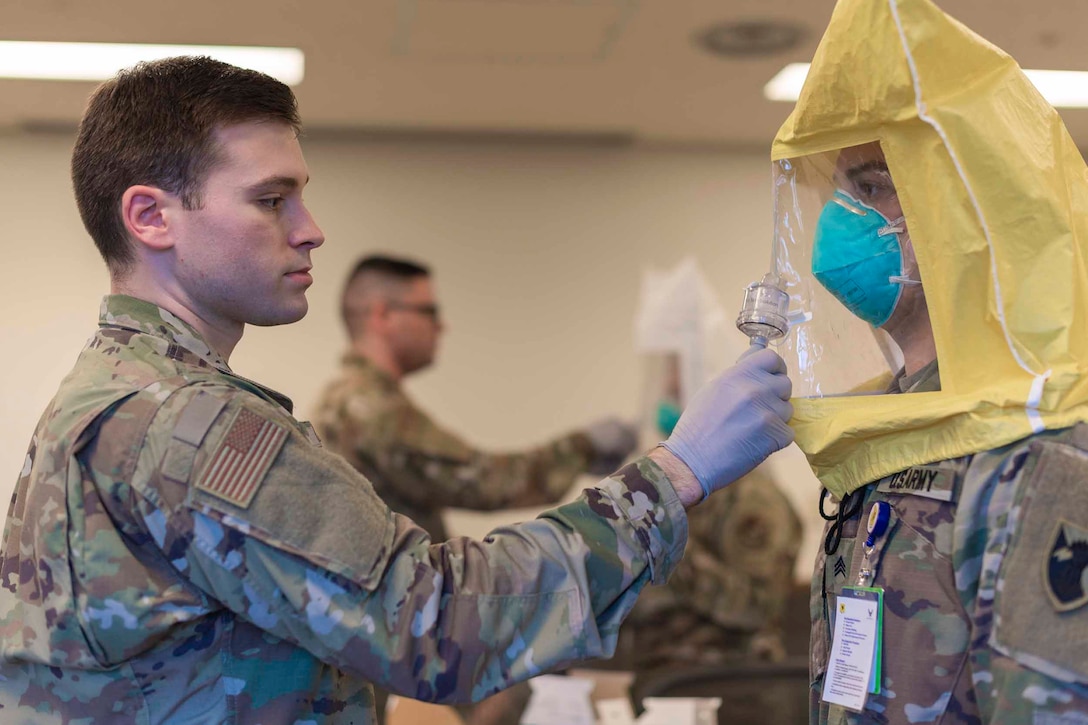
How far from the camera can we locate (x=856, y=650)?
48.5 inches

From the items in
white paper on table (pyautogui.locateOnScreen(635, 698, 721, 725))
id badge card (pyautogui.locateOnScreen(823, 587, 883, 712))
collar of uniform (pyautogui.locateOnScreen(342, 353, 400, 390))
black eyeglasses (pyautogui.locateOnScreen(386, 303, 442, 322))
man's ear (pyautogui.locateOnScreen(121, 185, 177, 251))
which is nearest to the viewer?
id badge card (pyautogui.locateOnScreen(823, 587, 883, 712))

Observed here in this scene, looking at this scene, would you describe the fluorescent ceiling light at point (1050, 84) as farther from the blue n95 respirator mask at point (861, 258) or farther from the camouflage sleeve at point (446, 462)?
the blue n95 respirator mask at point (861, 258)

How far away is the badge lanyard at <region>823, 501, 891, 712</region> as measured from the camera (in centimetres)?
121

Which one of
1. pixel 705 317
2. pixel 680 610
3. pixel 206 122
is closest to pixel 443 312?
pixel 705 317

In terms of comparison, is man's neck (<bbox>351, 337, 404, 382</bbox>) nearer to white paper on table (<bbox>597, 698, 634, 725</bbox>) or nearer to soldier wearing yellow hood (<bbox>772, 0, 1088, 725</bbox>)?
white paper on table (<bbox>597, 698, 634, 725</bbox>)

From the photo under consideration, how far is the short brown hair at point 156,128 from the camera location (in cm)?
131

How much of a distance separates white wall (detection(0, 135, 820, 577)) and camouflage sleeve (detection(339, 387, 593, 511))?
0.17 metres

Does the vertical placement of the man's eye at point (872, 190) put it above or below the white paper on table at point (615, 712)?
above

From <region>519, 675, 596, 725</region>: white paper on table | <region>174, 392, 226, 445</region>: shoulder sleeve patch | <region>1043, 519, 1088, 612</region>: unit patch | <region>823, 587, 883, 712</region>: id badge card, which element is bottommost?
<region>519, 675, 596, 725</region>: white paper on table

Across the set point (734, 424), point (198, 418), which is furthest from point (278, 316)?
point (734, 424)

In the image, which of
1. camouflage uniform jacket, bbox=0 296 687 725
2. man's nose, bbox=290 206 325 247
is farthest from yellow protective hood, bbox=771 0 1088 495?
man's nose, bbox=290 206 325 247

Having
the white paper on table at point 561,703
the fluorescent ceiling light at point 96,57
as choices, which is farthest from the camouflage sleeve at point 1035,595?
the fluorescent ceiling light at point 96,57

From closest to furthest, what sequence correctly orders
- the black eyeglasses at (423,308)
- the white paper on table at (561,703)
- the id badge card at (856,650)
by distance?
the id badge card at (856,650) < the white paper on table at (561,703) < the black eyeglasses at (423,308)

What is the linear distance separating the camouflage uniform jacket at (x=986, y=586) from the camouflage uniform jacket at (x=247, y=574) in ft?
0.92
